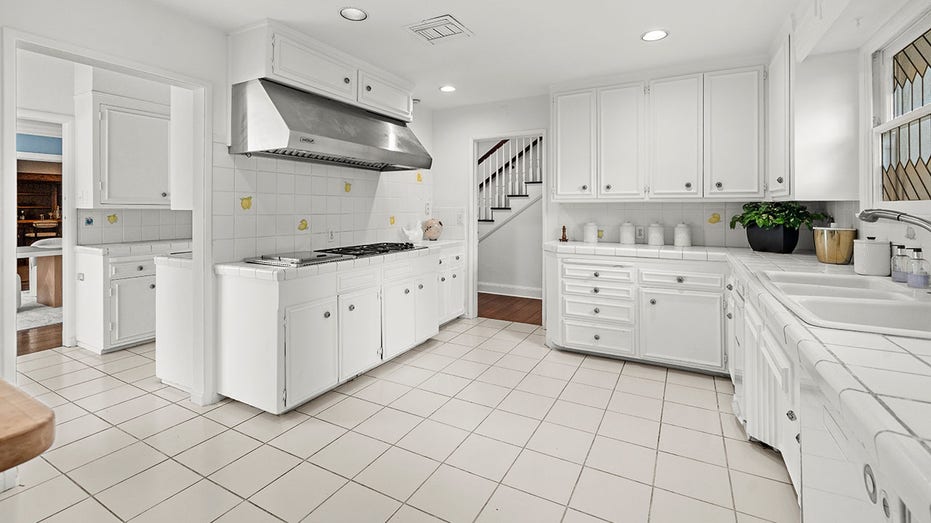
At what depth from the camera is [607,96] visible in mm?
3852

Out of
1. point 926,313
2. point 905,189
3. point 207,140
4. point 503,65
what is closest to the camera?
point 926,313

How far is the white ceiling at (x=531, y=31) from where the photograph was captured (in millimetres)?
2621

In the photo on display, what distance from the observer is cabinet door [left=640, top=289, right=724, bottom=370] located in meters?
3.30

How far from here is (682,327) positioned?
3.41 meters

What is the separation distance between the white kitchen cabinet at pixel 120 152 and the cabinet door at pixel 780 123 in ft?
16.8

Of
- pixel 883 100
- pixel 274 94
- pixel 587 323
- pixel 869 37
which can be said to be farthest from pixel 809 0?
pixel 274 94

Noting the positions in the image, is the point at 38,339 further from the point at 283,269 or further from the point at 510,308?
the point at 510,308

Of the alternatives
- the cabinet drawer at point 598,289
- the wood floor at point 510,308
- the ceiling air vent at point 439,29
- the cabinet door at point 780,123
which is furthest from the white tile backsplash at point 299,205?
the cabinet door at point 780,123

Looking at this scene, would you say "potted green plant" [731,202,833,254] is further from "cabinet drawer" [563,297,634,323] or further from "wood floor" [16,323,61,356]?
"wood floor" [16,323,61,356]

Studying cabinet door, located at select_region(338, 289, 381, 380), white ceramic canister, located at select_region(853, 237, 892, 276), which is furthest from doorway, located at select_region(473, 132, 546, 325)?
white ceramic canister, located at select_region(853, 237, 892, 276)

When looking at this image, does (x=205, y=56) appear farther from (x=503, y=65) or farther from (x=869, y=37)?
(x=869, y=37)

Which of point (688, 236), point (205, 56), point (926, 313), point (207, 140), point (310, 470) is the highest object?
point (205, 56)

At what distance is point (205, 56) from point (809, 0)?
3519 millimetres

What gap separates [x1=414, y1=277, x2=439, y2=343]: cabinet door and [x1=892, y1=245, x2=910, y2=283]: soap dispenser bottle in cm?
301
